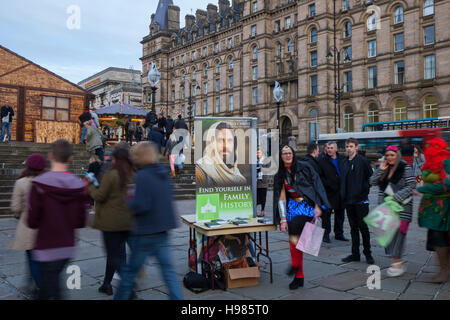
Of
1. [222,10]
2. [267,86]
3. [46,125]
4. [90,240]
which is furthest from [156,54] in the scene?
[90,240]

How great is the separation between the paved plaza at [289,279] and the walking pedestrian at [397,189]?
0.29 metres

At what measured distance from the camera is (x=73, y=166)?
1593 cm

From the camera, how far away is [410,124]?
3278cm

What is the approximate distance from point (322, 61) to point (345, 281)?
40.4 m

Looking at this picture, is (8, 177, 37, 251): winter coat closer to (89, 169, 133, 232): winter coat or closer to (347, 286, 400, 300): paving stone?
(89, 169, 133, 232): winter coat

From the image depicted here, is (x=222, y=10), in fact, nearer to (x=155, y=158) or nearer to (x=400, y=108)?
(x=400, y=108)

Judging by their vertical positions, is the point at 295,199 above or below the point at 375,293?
above

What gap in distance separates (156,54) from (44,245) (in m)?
73.6

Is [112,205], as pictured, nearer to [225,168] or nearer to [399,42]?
[225,168]

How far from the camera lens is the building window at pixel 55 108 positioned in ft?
66.2

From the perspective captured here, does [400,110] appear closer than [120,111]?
No

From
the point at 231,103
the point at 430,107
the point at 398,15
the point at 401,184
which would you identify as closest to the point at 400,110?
the point at 430,107

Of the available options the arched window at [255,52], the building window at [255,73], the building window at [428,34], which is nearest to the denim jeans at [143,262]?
the building window at [428,34]

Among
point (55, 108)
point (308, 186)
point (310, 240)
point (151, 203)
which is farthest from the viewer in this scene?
point (55, 108)
